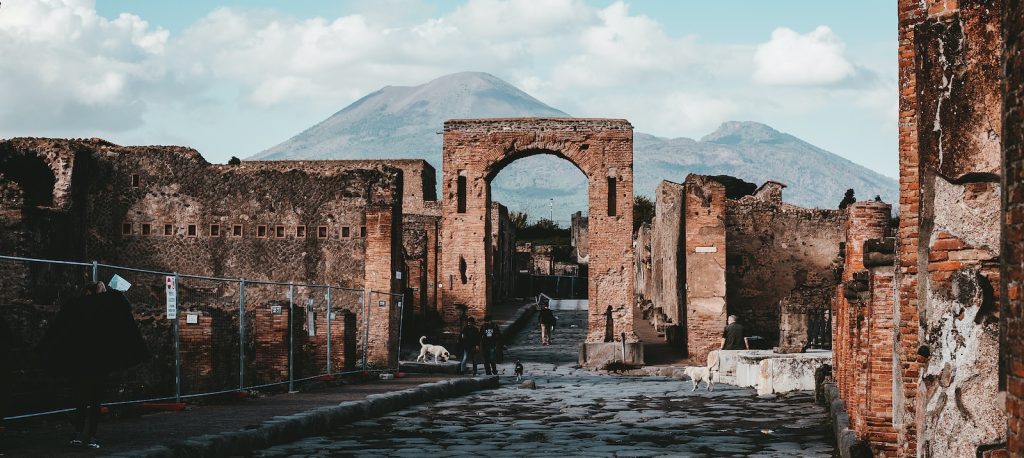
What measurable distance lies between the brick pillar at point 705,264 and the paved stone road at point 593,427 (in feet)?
24.0

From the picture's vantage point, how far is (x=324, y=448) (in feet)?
36.0

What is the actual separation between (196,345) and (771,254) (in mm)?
18874

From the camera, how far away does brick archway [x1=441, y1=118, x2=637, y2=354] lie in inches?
1204

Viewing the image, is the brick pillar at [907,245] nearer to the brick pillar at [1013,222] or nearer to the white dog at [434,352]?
the brick pillar at [1013,222]

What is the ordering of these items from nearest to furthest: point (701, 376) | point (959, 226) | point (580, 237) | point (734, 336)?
point (959, 226) → point (701, 376) → point (734, 336) → point (580, 237)

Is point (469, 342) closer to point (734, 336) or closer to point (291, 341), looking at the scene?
point (734, 336)

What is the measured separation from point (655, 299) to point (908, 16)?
34.4 metres

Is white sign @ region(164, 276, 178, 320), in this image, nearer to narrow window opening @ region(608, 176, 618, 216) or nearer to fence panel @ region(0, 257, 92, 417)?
fence panel @ region(0, 257, 92, 417)

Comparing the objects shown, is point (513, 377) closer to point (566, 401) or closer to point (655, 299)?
point (566, 401)

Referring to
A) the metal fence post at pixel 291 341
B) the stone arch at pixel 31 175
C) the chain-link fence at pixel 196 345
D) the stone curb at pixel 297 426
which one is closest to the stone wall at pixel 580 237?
the stone arch at pixel 31 175

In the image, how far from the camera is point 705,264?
1088 inches

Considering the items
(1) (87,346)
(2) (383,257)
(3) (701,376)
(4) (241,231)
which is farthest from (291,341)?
(4) (241,231)

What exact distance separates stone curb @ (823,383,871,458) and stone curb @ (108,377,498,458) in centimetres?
474

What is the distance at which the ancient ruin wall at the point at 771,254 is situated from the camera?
3094 centimetres
